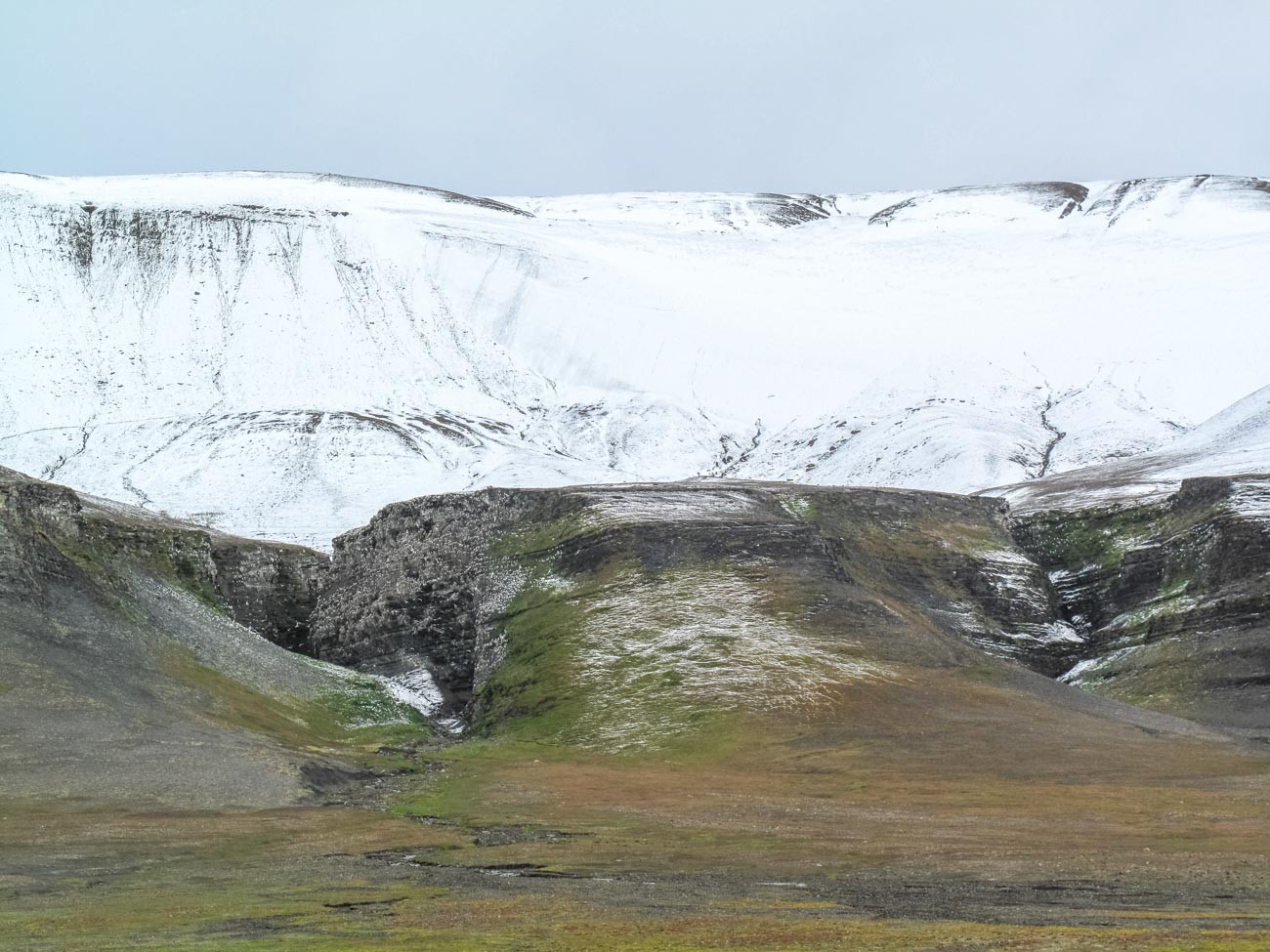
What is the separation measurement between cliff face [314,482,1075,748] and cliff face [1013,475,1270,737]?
353 cm

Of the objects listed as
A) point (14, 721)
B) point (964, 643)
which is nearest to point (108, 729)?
point (14, 721)

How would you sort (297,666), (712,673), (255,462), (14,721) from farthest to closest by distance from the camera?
(255,462), (297,666), (712,673), (14,721)

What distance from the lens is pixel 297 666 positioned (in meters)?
87.7

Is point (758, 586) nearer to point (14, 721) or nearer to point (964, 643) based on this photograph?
point (964, 643)

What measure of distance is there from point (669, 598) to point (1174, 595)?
3694 cm

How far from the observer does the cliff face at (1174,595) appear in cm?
8556

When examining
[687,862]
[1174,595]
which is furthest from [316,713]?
[1174,595]

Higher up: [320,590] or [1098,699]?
[320,590]

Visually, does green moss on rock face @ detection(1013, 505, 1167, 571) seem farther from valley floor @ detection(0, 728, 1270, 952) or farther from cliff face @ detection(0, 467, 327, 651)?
cliff face @ detection(0, 467, 327, 651)

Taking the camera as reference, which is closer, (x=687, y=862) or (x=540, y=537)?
(x=687, y=862)

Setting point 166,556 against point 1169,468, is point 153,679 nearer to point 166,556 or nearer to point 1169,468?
point 166,556

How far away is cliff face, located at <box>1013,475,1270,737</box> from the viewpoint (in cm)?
8556

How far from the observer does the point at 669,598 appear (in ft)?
289

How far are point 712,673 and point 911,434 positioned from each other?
114969mm
